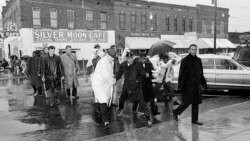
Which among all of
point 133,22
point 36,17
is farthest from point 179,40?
point 36,17

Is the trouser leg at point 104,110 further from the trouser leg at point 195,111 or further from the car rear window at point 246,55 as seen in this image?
the car rear window at point 246,55

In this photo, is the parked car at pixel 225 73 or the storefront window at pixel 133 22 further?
the storefront window at pixel 133 22

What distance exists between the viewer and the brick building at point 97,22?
2419cm

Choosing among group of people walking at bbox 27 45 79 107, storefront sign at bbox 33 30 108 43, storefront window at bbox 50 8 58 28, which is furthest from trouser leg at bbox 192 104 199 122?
storefront window at bbox 50 8 58 28

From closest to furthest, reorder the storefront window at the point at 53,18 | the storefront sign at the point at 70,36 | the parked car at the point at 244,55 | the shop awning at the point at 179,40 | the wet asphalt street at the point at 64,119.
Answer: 1. the wet asphalt street at the point at 64,119
2. the parked car at the point at 244,55
3. the storefront sign at the point at 70,36
4. the storefront window at the point at 53,18
5. the shop awning at the point at 179,40

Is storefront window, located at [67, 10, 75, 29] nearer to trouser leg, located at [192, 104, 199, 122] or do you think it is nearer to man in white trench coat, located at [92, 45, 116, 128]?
man in white trench coat, located at [92, 45, 116, 128]

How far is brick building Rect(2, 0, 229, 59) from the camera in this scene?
24.2 m

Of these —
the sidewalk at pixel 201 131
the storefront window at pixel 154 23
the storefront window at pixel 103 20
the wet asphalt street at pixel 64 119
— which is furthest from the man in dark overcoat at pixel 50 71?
the storefront window at pixel 154 23

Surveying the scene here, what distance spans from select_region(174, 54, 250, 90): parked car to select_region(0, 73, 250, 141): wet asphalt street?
2.07 feet

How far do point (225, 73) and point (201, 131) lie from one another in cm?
534

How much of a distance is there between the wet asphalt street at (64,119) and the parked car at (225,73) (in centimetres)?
63

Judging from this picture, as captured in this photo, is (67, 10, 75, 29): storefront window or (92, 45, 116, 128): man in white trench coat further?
(67, 10, 75, 29): storefront window

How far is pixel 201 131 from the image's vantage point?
5711 millimetres

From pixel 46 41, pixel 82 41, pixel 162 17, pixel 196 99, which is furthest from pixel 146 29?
pixel 196 99
